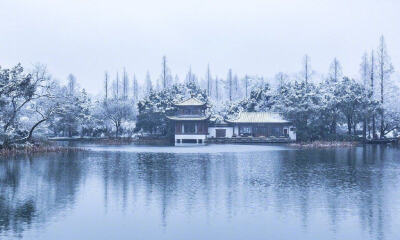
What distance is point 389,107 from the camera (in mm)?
67875

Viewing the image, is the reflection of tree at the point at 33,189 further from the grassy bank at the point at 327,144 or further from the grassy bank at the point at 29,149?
the grassy bank at the point at 327,144

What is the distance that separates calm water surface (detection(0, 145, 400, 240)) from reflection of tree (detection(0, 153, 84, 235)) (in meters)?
0.04

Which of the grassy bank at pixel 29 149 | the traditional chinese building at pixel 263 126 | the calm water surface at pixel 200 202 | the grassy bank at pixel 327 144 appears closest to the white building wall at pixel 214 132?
the traditional chinese building at pixel 263 126

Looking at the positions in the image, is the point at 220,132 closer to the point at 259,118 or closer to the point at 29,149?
the point at 259,118

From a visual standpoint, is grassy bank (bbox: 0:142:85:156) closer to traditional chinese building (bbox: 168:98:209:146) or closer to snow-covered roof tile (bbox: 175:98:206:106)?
traditional chinese building (bbox: 168:98:209:146)

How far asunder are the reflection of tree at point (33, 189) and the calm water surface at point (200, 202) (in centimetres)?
4

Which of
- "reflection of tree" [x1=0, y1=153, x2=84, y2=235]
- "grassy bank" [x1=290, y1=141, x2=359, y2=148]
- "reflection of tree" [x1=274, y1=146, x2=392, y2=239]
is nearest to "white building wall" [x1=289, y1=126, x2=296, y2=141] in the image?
"grassy bank" [x1=290, y1=141, x2=359, y2=148]

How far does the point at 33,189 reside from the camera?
22.7 metres

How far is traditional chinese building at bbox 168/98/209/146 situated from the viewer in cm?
7081

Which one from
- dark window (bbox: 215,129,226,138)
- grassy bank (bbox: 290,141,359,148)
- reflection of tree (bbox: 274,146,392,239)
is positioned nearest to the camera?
reflection of tree (bbox: 274,146,392,239)

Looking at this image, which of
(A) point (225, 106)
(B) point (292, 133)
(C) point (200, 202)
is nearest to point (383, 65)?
(B) point (292, 133)

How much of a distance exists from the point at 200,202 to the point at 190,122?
171 ft

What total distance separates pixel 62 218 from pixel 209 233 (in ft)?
18.1

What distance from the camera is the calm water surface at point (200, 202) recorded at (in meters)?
14.8
